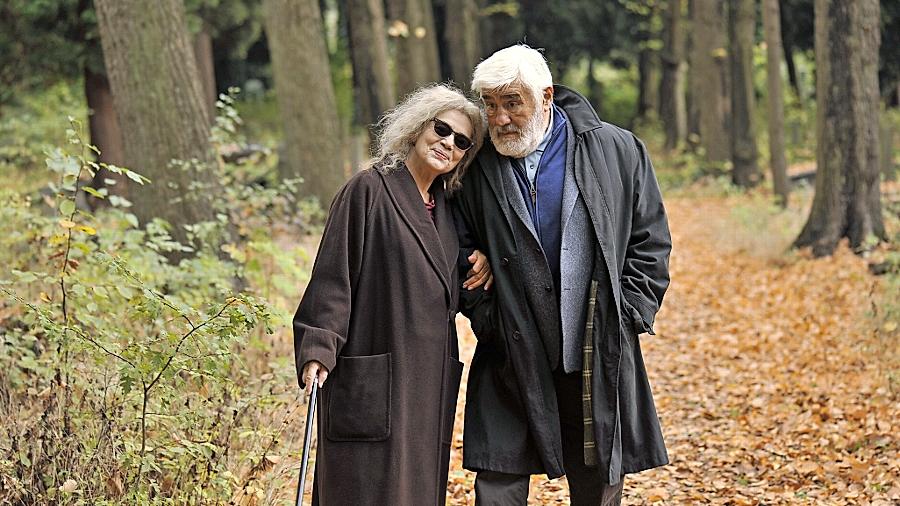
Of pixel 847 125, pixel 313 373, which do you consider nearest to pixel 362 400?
pixel 313 373

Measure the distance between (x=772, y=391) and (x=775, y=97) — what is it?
1013 cm

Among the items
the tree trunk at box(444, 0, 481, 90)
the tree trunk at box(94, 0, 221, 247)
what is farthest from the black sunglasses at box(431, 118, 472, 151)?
the tree trunk at box(444, 0, 481, 90)

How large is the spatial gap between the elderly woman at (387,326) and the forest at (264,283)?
1.30 ft

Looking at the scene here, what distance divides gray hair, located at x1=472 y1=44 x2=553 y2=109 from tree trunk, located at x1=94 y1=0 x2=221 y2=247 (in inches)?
185

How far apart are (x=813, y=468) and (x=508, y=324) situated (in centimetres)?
267

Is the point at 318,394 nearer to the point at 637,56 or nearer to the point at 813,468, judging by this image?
the point at 813,468

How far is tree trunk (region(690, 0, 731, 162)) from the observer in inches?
874

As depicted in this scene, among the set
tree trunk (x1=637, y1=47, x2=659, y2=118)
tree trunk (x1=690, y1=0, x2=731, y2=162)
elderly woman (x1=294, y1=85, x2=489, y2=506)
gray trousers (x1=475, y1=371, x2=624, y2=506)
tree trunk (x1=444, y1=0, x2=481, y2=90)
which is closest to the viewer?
elderly woman (x1=294, y1=85, x2=489, y2=506)

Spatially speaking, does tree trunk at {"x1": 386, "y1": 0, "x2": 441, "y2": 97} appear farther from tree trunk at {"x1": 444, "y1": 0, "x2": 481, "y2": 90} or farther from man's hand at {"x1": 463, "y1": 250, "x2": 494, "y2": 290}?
man's hand at {"x1": 463, "y1": 250, "x2": 494, "y2": 290}

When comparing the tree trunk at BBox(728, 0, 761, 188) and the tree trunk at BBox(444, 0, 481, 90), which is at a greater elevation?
the tree trunk at BBox(444, 0, 481, 90)

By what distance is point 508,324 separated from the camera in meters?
4.21

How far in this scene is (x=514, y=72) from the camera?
412 cm

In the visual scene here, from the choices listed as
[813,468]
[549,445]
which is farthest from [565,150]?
[813,468]

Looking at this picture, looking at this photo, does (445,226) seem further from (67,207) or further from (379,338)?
(67,207)
